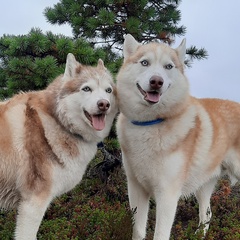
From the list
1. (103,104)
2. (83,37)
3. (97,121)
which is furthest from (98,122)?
(83,37)

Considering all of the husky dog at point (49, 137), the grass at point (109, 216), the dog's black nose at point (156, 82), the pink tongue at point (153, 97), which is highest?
the dog's black nose at point (156, 82)

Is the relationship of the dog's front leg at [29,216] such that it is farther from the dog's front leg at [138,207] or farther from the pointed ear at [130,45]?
the pointed ear at [130,45]

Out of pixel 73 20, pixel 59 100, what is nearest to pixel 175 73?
pixel 59 100

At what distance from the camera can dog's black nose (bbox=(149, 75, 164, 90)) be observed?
12.9 ft

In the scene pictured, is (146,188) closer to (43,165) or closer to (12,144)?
(43,165)

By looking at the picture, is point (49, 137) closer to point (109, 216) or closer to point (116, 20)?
point (109, 216)

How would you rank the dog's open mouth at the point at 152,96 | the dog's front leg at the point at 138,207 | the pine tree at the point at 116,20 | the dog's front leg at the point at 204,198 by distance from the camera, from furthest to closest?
the pine tree at the point at 116,20 → the dog's front leg at the point at 204,198 → the dog's front leg at the point at 138,207 → the dog's open mouth at the point at 152,96

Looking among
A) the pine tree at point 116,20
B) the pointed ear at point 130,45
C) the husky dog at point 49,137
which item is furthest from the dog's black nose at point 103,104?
the pine tree at point 116,20

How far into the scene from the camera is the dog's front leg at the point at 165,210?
4199 millimetres

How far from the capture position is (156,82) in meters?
3.93

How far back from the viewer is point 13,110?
13.8ft

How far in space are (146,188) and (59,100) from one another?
1280 millimetres

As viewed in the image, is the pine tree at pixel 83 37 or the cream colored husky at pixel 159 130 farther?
the pine tree at pixel 83 37

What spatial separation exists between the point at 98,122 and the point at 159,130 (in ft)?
2.04
